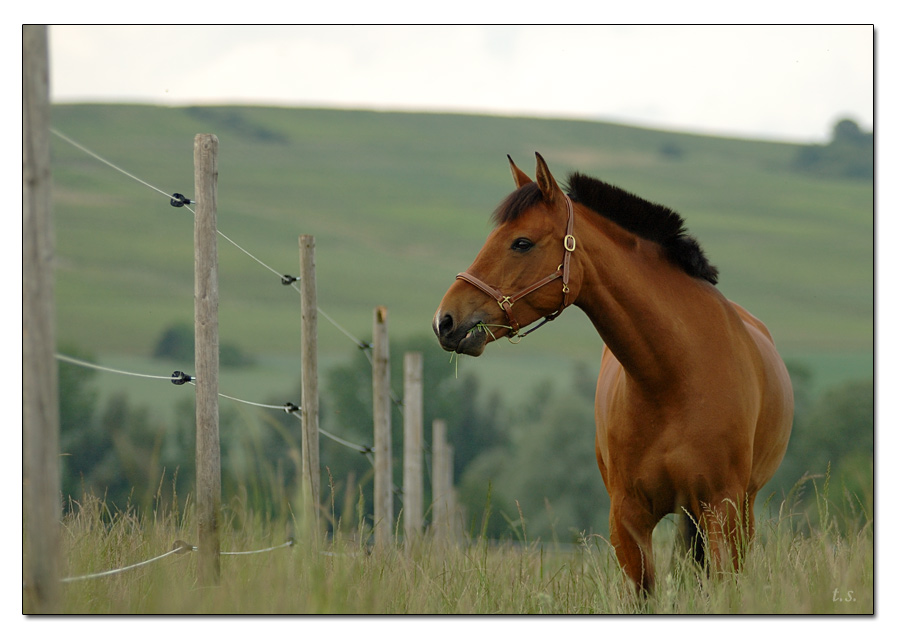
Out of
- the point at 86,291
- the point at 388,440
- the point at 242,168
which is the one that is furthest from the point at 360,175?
the point at 388,440

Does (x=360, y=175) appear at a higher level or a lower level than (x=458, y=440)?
higher

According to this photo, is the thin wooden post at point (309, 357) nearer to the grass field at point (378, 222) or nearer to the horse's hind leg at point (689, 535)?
the horse's hind leg at point (689, 535)

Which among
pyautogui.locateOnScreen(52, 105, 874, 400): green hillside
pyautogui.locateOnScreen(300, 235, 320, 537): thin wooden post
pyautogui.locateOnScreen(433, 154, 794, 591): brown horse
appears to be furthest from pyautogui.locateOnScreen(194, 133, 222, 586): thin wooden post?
pyautogui.locateOnScreen(52, 105, 874, 400): green hillside

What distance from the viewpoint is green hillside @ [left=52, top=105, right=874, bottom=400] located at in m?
46.8

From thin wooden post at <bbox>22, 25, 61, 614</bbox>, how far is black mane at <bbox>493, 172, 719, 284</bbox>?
107 inches

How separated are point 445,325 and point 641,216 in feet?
4.69

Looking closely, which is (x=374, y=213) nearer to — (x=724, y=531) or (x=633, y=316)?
(x=633, y=316)

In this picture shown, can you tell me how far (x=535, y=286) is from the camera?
13.1 ft

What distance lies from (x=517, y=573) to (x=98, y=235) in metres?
68.0

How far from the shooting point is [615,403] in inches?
180

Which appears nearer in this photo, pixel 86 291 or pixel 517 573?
pixel 517 573

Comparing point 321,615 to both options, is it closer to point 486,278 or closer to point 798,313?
point 486,278

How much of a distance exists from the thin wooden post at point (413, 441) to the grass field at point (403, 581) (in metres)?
6.79

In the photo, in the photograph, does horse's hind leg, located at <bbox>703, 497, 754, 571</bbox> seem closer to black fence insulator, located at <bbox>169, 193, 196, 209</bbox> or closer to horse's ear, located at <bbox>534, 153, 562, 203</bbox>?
horse's ear, located at <bbox>534, 153, 562, 203</bbox>
